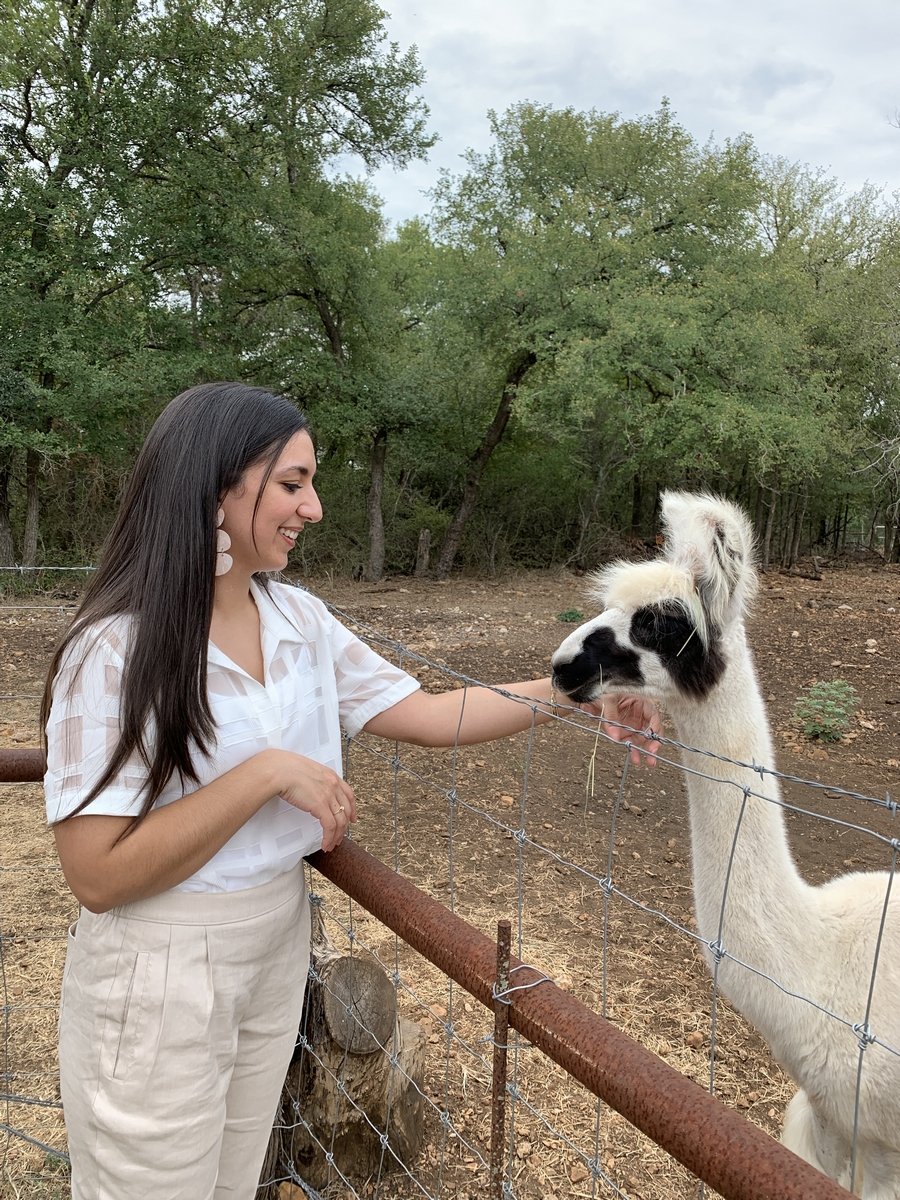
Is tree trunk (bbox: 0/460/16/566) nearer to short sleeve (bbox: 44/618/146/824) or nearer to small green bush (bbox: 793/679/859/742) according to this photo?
small green bush (bbox: 793/679/859/742)

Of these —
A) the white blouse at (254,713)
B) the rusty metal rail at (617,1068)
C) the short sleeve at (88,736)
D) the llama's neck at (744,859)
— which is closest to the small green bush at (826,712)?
the llama's neck at (744,859)

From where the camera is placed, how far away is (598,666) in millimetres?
2096

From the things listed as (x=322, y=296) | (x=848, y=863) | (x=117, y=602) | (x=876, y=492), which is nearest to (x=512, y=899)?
(x=848, y=863)

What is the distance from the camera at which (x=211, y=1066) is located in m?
1.38

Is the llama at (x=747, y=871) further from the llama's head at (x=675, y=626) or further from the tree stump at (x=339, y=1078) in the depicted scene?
the tree stump at (x=339, y=1078)

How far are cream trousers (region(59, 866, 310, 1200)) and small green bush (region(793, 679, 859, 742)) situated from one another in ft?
20.5

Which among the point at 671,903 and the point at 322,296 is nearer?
the point at 671,903

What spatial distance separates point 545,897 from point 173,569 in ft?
11.6

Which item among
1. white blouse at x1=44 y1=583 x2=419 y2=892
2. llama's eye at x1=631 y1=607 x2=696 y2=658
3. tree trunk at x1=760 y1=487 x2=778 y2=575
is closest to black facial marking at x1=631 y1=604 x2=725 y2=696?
llama's eye at x1=631 y1=607 x2=696 y2=658

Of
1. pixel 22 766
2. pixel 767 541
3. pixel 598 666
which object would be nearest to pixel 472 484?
pixel 767 541

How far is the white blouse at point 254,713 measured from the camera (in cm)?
123

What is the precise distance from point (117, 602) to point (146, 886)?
45cm

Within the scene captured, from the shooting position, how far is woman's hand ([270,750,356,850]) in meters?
1.33

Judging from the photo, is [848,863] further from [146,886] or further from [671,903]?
[146,886]
